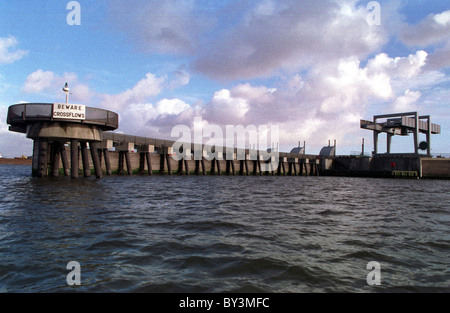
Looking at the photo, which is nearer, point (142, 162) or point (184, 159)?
point (142, 162)

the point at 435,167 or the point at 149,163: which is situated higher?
the point at 149,163

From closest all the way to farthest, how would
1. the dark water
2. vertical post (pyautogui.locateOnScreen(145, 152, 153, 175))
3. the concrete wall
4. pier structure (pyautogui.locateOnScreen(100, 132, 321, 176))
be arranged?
the dark water, pier structure (pyautogui.locateOnScreen(100, 132, 321, 176)), vertical post (pyautogui.locateOnScreen(145, 152, 153, 175)), the concrete wall

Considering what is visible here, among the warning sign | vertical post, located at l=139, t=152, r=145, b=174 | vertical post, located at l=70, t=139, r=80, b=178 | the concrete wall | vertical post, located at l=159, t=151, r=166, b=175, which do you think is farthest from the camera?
the concrete wall

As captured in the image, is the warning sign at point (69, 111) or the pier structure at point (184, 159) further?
the pier structure at point (184, 159)

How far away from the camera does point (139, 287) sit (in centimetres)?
430

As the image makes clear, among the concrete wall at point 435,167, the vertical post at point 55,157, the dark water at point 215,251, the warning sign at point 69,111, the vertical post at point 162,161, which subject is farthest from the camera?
the concrete wall at point 435,167

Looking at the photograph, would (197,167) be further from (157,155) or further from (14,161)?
(14,161)

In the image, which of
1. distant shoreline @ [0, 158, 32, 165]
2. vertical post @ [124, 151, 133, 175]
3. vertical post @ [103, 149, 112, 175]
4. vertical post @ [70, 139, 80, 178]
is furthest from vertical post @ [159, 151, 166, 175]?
distant shoreline @ [0, 158, 32, 165]

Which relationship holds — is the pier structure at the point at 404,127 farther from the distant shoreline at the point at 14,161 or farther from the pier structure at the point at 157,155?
the distant shoreline at the point at 14,161

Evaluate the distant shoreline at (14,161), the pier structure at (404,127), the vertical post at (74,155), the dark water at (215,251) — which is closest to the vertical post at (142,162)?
the vertical post at (74,155)

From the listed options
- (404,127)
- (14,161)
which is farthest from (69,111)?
(14,161)

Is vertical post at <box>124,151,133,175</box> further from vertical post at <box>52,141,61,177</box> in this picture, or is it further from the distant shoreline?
the distant shoreline

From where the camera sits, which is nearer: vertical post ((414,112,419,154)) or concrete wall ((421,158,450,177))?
concrete wall ((421,158,450,177))
